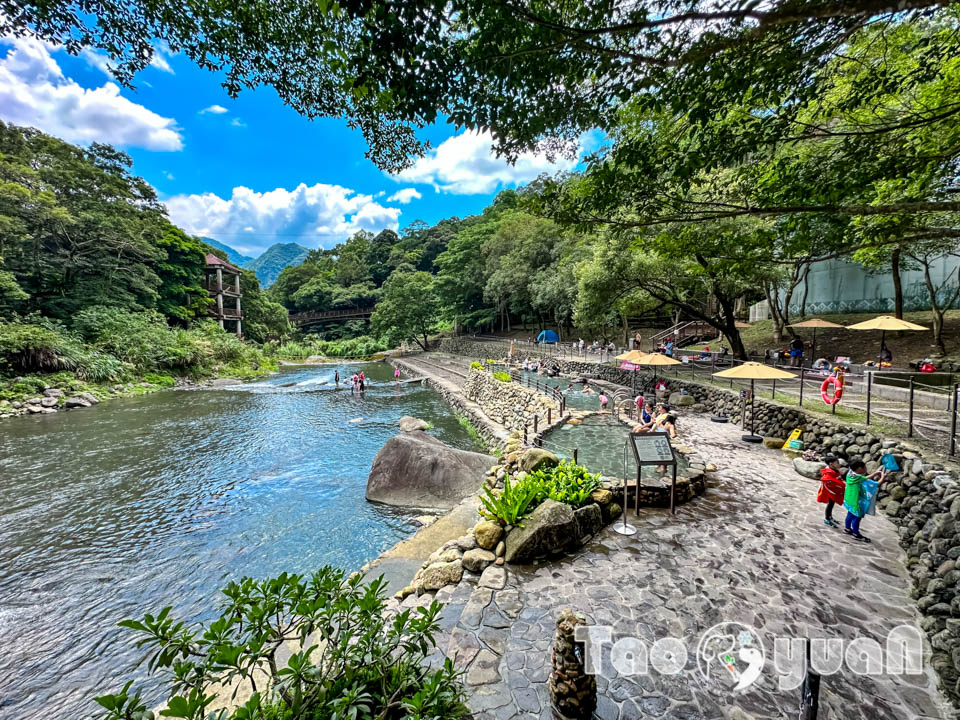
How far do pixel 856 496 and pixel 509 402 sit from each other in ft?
38.0

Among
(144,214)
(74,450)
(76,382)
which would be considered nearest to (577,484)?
(74,450)

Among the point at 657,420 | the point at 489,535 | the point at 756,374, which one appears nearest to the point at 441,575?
the point at 489,535

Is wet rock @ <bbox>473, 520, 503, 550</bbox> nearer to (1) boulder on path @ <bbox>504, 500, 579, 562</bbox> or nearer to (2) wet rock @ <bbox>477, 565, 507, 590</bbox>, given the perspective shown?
(1) boulder on path @ <bbox>504, 500, 579, 562</bbox>

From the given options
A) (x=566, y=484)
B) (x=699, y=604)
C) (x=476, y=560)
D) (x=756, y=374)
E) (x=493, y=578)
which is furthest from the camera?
(x=756, y=374)

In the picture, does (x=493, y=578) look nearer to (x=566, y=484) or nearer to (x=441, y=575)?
(x=441, y=575)

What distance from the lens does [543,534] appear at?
189 inches

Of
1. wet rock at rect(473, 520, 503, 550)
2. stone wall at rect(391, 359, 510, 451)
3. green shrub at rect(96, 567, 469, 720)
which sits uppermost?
green shrub at rect(96, 567, 469, 720)

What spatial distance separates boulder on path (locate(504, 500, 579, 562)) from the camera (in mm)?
4770

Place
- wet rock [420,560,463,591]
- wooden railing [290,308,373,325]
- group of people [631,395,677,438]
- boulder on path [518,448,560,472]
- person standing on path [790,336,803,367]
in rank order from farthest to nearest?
1. wooden railing [290,308,373,325]
2. person standing on path [790,336,803,367]
3. group of people [631,395,677,438]
4. boulder on path [518,448,560,472]
5. wet rock [420,560,463,591]

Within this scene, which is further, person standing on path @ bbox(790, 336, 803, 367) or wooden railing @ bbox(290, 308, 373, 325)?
wooden railing @ bbox(290, 308, 373, 325)

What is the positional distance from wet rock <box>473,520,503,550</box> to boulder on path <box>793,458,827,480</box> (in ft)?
21.4

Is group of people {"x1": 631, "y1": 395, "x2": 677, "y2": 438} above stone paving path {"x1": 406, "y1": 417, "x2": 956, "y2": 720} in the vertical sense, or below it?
above

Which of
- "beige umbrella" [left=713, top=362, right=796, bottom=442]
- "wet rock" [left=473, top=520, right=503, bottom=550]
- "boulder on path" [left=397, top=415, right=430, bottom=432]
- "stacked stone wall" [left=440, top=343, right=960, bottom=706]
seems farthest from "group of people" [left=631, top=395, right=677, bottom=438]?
"boulder on path" [left=397, top=415, right=430, bottom=432]

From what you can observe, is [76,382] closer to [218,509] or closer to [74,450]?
[74,450]
